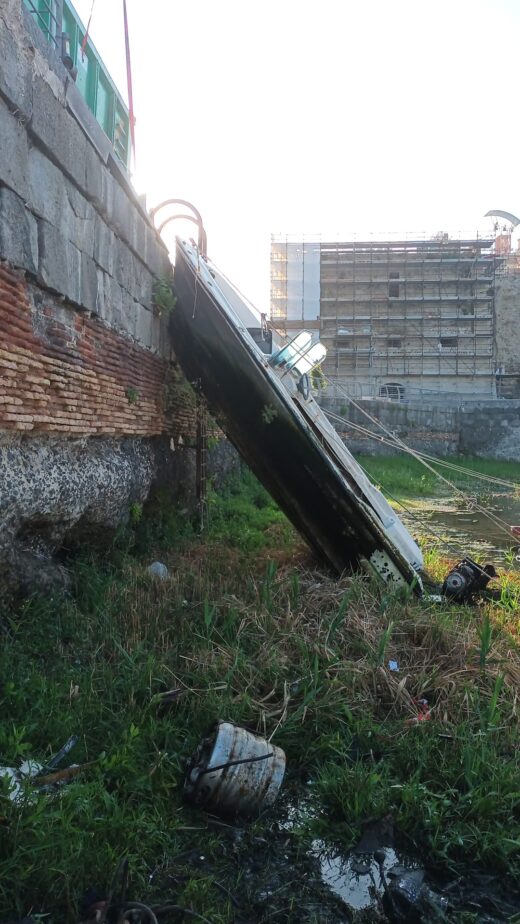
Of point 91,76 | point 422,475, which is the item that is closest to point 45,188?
point 91,76

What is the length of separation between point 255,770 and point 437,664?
1247 mm

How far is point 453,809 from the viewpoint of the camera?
7.73 ft

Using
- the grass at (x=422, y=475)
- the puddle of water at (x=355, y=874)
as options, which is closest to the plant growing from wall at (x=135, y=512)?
the puddle of water at (x=355, y=874)

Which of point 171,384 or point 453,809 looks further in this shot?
point 171,384

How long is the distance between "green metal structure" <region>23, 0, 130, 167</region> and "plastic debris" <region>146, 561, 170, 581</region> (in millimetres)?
4002

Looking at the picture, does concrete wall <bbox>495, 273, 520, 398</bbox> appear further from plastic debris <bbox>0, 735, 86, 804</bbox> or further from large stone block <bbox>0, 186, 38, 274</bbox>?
plastic debris <bbox>0, 735, 86, 804</bbox>

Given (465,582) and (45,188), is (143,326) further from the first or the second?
(465,582)

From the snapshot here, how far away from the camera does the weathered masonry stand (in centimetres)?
310

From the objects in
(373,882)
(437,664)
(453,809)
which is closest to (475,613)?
(437,664)

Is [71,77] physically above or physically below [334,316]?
below

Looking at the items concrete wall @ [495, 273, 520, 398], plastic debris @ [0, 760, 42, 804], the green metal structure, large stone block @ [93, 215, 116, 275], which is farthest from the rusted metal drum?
concrete wall @ [495, 273, 520, 398]

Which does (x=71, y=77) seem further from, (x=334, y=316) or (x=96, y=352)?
(x=334, y=316)

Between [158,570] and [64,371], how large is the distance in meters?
1.51

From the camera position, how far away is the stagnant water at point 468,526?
6691 millimetres
